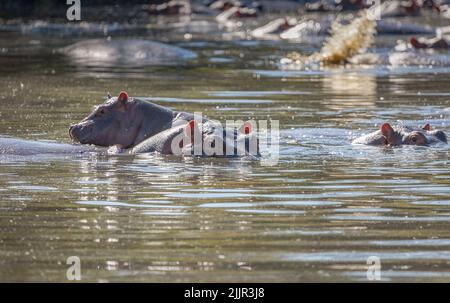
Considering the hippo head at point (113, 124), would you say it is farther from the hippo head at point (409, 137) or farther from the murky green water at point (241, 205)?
→ the hippo head at point (409, 137)

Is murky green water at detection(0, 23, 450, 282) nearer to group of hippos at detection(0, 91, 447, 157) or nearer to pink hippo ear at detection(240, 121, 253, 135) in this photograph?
group of hippos at detection(0, 91, 447, 157)

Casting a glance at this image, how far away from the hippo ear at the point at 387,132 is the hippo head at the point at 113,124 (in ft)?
6.13

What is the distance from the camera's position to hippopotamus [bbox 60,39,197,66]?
20719 mm

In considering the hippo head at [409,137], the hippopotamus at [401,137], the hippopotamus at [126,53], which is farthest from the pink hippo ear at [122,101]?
the hippopotamus at [126,53]

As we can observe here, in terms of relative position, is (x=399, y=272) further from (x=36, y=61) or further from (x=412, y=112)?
(x=36, y=61)

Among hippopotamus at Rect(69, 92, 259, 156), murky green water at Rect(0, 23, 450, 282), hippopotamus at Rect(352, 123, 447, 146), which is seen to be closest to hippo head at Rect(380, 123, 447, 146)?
hippopotamus at Rect(352, 123, 447, 146)

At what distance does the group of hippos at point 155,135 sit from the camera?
9.46 metres

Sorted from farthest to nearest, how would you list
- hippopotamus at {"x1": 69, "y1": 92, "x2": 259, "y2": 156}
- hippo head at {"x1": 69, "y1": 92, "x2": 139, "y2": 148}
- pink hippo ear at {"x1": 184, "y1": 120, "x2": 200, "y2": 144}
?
hippo head at {"x1": 69, "y1": 92, "x2": 139, "y2": 148}, hippopotamus at {"x1": 69, "y1": 92, "x2": 259, "y2": 156}, pink hippo ear at {"x1": 184, "y1": 120, "x2": 200, "y2": 144}

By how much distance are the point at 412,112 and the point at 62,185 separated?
5583mm

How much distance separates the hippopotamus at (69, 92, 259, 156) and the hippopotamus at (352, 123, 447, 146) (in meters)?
1.06

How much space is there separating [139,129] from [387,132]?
6.18 feet

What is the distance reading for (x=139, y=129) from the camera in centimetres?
1015

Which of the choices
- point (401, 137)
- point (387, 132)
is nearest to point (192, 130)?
point (387, 132)

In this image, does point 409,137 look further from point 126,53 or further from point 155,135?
point 126,53
